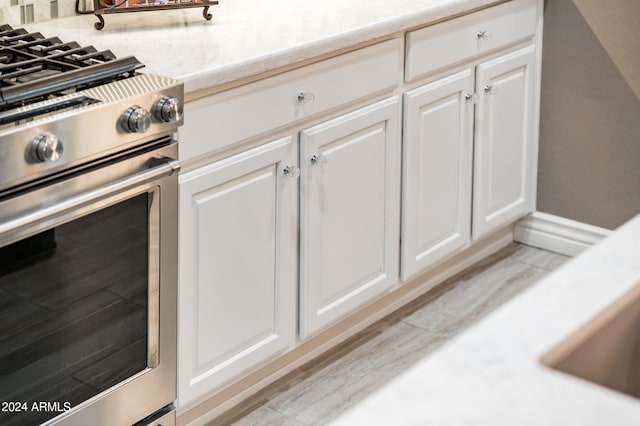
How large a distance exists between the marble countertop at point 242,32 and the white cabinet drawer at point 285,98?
49 mm

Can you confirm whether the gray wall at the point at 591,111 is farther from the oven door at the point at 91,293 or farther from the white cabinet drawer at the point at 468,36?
the oven door at the point at 91,293

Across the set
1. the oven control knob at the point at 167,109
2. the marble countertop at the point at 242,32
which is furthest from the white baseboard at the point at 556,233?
the oven control knob at the point at 167,109

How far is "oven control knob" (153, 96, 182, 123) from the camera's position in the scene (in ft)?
6.49

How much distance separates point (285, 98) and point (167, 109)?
19.0 inches

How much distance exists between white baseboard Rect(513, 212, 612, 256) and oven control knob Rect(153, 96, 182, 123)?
6.34 ft

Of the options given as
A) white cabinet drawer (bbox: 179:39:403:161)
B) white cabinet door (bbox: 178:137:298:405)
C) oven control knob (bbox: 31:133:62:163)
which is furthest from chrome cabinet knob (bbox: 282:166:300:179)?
oven control knob (bbox: 31:133:62:163)

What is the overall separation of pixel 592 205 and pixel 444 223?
66 centimetres

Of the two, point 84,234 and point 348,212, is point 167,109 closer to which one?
point 84,234

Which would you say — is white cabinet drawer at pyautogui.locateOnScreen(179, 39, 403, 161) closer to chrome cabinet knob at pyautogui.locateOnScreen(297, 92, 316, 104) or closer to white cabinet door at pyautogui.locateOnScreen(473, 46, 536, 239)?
chrome cabinet knob at pyautogui.locateOnScreen(297, 92, 316, 104)

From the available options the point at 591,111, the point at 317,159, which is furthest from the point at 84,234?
the point at 591,111

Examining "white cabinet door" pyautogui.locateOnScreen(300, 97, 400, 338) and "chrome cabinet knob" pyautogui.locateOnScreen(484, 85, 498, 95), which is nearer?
"white cabinet door" pyautogui.locateOnScreen(300, 97, 400, 338)

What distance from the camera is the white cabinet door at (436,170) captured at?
2922 millimetres

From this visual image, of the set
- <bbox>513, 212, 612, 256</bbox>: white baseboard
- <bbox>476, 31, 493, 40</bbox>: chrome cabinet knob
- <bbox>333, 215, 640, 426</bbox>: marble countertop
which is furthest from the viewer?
<bbox>513, 212, 612, 256</bbox>: white baseboard

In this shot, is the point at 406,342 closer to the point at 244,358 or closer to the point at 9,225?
the point at 244,358
